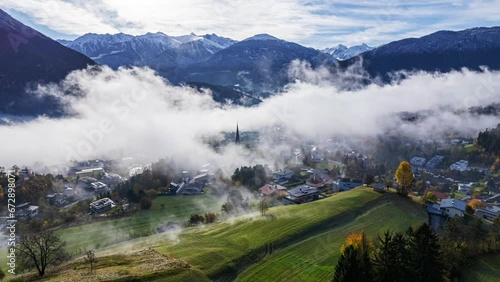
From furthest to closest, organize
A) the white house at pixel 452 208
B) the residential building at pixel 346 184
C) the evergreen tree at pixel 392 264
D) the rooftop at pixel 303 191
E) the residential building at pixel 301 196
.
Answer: the residential building at pixel 346 184, the rooftop at pixel 303 191, the residential building at pixel 301 196, the white house at pixel 452 208, the evergreen tree at pixel 392 264

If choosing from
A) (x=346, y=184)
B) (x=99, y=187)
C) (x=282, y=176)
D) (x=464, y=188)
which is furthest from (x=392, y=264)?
(x=464, y=188)

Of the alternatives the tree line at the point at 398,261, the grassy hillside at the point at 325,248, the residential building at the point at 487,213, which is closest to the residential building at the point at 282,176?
the grassy hillside at the point at 325,248

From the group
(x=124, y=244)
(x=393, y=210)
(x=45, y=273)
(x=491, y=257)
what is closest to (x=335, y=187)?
(x=393, y=210)

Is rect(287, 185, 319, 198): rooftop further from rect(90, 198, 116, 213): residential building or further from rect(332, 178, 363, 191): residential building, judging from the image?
rect(90, 198, 116, 213): residential building

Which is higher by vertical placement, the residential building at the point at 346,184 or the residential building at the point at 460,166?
the residential building at the point at 346,184

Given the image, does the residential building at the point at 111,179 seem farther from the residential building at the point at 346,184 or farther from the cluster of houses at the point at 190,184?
the residential building at the point at 346,184
